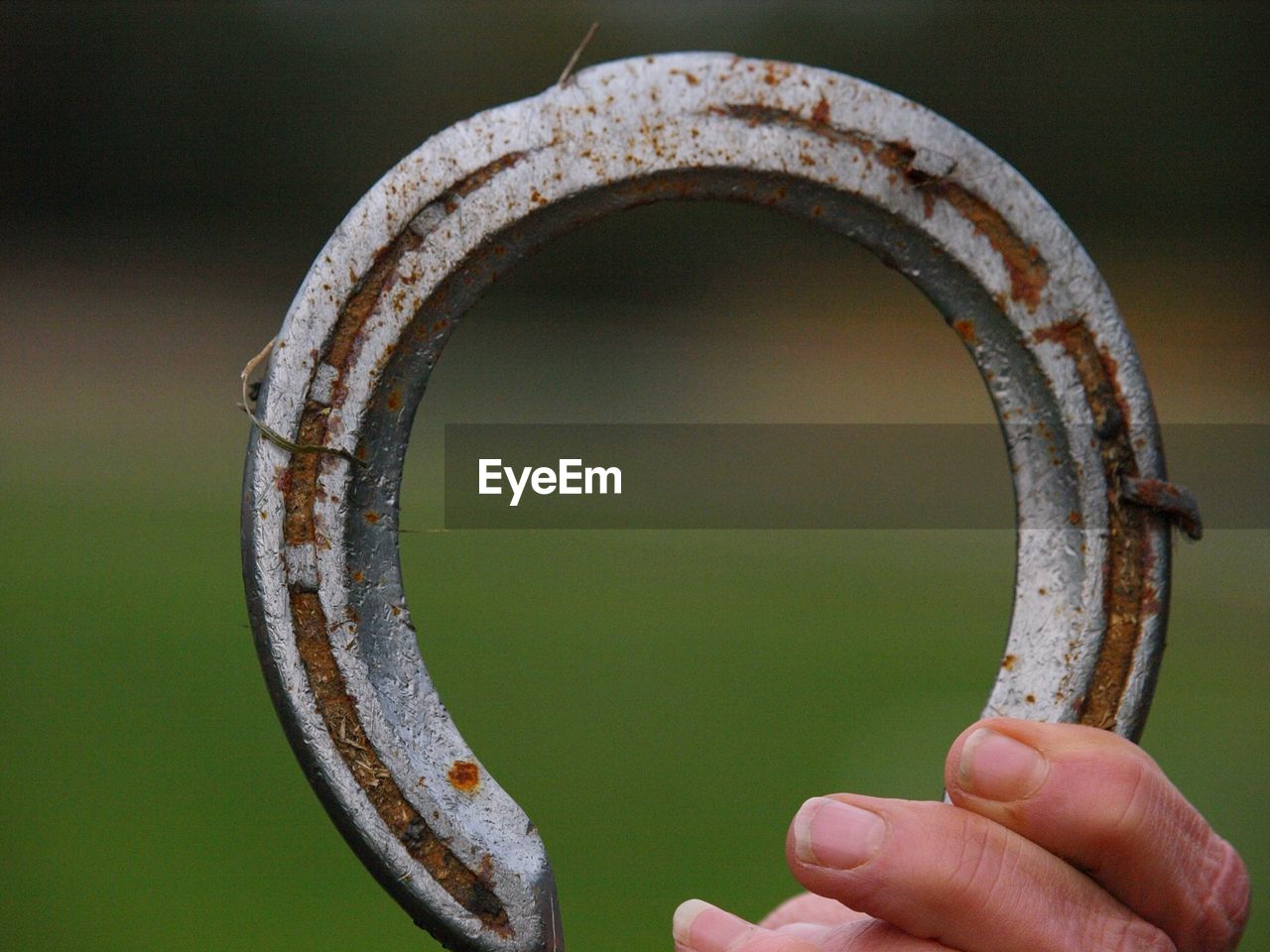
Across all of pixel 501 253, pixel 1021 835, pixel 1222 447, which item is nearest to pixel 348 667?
pixel 501 253

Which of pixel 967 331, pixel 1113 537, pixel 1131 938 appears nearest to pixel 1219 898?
pixel 1131 938

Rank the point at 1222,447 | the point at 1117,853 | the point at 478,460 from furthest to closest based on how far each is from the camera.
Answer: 1. the point at 1222,447
2. the point at 478,460
3. the point at 1117,853

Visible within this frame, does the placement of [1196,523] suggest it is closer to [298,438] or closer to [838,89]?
[838,89]

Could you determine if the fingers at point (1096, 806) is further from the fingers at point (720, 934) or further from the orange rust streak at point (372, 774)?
the orange rust streak at point (372, 774)

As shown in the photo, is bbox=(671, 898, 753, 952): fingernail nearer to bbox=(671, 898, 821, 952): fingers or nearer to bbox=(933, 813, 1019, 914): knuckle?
bbox=(671, 898, 821, 952): fingers

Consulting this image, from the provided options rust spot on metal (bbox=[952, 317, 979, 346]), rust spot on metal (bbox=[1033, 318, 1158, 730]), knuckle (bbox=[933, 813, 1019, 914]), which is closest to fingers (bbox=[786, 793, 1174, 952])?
knuckle (bbox=[933, 813, 1019, 914])
